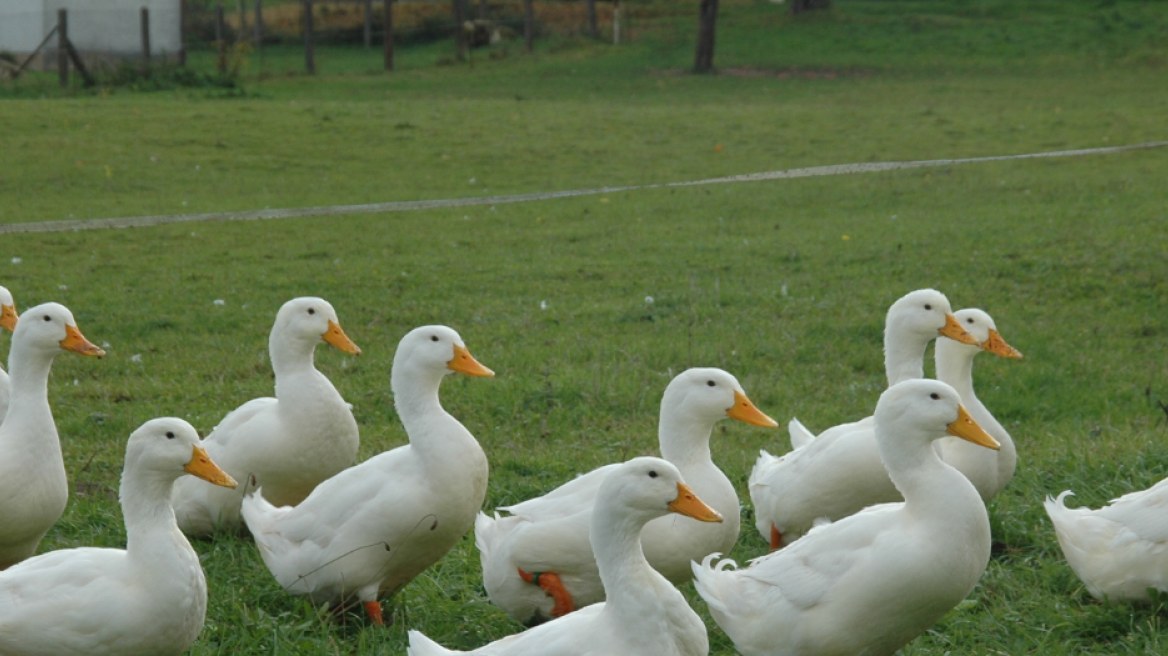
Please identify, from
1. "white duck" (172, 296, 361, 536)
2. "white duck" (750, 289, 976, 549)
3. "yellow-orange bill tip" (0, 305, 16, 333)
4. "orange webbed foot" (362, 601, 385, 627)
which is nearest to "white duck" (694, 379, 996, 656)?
"white duck" (750, 289, 976, 549)

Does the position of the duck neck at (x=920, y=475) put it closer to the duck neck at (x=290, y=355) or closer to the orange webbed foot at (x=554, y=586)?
the orange webbed foot at (x=554, y=586)

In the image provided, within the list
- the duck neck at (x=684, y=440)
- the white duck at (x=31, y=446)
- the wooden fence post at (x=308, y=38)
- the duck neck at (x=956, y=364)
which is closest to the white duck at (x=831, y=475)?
the duck neck at (x=956, y=364)

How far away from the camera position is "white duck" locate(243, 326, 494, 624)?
457 centimetres

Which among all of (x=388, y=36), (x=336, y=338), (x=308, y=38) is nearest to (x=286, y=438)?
(x=336, y=338)

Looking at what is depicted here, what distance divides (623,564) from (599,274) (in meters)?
7.75

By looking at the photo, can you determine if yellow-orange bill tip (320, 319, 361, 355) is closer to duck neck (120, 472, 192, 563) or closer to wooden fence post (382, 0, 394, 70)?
duck neck (120, 472, 192, 563)

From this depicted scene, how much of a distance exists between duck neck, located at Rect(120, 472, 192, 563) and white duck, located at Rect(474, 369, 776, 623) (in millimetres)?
1248

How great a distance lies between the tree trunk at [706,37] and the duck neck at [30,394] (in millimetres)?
26349

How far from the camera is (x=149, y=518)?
398 centimetres

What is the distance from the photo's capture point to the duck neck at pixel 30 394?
487cm

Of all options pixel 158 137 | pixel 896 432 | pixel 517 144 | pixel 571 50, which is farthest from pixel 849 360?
pixel 571 50

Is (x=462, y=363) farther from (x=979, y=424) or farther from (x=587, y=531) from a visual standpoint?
(x=979, y=424)

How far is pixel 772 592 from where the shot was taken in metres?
4.18

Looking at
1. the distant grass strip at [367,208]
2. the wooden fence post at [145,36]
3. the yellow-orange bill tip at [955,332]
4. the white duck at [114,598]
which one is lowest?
the distant grass strip at [367,208]
